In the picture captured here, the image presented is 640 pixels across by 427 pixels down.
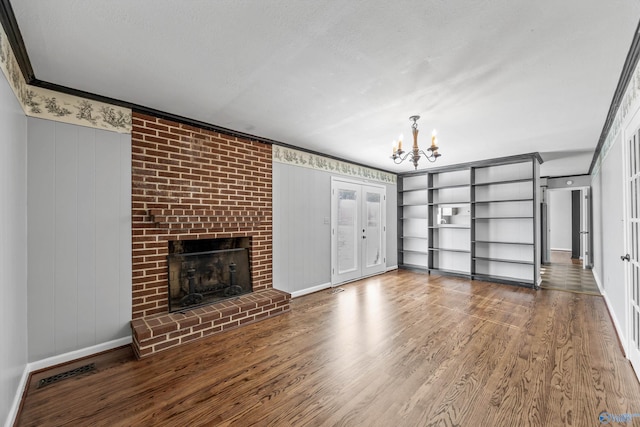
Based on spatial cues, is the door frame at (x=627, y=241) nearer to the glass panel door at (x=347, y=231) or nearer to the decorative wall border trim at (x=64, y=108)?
the glass panel door at (x=347, y=231)

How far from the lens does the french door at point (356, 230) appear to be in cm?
505

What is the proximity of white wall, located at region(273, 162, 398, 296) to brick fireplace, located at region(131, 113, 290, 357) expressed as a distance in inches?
12.5

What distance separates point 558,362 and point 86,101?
4.77m

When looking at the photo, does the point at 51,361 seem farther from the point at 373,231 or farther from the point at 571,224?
the point at 571,224

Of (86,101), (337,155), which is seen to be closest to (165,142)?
(86,101)

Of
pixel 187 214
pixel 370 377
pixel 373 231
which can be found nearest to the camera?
pixel 370 377

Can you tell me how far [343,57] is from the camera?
195 cm

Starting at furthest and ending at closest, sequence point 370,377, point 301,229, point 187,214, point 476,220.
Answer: point 476,220 < point 301,229 < point 187,214 < point 370,377

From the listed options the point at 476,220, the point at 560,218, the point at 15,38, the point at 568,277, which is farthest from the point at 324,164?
the point at 560,218

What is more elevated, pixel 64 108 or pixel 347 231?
pixel 64 108

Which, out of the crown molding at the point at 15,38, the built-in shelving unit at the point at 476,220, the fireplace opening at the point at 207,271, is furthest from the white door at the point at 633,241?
the crown molding at the point at 15,38

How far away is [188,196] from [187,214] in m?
0.21

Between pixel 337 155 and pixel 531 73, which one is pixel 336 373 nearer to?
pixel 531 73

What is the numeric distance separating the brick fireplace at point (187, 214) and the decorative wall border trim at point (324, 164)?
1.36ft
